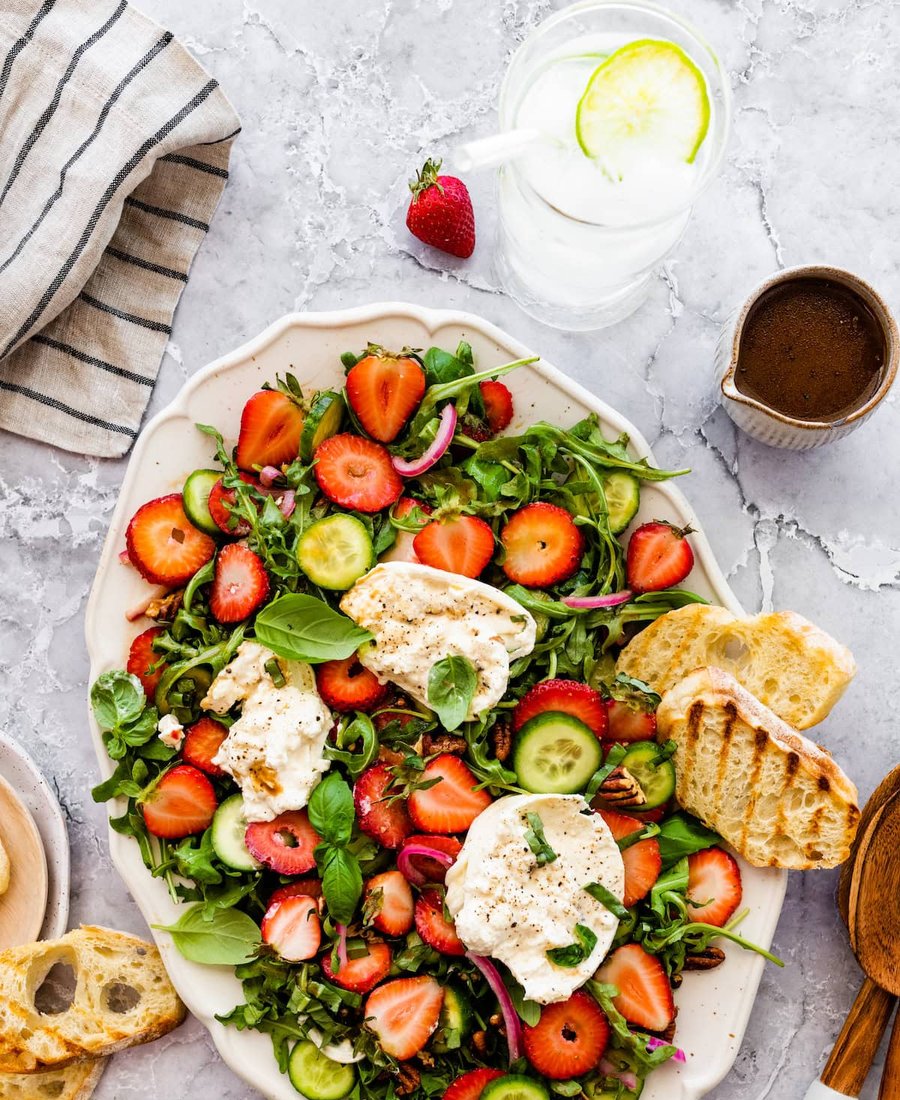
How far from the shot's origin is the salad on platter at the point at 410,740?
2.49 meters

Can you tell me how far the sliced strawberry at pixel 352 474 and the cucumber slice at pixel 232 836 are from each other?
805 millimetres

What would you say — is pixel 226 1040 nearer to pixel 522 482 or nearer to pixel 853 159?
pixel 522 482

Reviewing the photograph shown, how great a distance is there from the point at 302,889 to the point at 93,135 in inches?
81.6

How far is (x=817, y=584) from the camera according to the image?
2.89 m

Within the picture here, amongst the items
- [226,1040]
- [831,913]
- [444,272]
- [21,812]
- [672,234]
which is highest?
[672,234]

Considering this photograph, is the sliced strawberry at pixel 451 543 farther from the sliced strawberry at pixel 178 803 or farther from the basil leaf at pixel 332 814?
the sliced strawberry at pixel 178 803

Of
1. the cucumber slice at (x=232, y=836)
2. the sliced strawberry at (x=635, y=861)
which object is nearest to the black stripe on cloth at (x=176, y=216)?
the cucumber slice at (x=232, y=836)

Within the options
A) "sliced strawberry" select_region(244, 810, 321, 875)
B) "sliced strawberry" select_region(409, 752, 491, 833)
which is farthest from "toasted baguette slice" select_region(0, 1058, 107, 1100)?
"sliced strawberry" select_region(409, 752, 491, 833)

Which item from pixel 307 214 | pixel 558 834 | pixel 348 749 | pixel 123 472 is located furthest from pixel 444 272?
pixel 558 834

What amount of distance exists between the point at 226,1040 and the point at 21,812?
813 millimetres

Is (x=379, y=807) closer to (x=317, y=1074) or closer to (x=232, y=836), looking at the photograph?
(x=232, y=836)

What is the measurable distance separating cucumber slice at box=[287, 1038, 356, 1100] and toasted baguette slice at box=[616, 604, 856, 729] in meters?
1.24

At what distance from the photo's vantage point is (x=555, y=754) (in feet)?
8.25

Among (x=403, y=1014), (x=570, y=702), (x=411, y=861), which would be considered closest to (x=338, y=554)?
(x=570, y=702)
